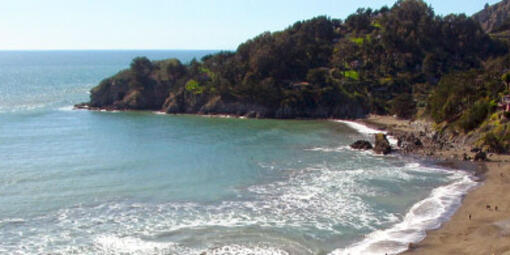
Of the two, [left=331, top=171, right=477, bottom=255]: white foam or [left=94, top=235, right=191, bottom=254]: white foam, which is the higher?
[left=331, top=171, right=477, bottom=255]: white foam

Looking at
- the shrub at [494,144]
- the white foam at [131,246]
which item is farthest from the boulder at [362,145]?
the white foam at [131,246]

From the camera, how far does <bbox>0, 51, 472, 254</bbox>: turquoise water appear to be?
3275 cm

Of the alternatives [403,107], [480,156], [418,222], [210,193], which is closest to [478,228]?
[418,222]

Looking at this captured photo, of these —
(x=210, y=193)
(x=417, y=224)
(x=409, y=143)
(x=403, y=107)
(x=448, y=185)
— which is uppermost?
(x=403, y=107)

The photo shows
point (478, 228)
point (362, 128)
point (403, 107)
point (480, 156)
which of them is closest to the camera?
point (478, 228)

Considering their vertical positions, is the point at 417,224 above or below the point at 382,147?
below

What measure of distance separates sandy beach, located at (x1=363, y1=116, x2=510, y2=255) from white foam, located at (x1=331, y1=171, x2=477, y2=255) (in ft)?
2.14

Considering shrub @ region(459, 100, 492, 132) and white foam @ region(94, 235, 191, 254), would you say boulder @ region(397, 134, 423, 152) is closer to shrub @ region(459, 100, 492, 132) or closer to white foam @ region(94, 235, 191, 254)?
shrub @ region(459, 100, 492, 132)

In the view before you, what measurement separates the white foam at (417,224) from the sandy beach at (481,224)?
0.65 meters

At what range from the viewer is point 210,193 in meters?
43.5

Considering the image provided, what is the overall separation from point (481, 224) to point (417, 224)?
448 centimetres

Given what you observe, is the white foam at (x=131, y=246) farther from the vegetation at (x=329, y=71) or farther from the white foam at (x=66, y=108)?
the white foam at (x=66, y=108)

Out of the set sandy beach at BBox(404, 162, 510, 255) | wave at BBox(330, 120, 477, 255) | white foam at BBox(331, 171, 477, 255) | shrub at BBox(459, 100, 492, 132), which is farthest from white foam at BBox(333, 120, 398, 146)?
sandy beach at BBox(404, 162, 510, 255)

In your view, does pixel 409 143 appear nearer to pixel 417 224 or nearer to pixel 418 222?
pixel 418 222
